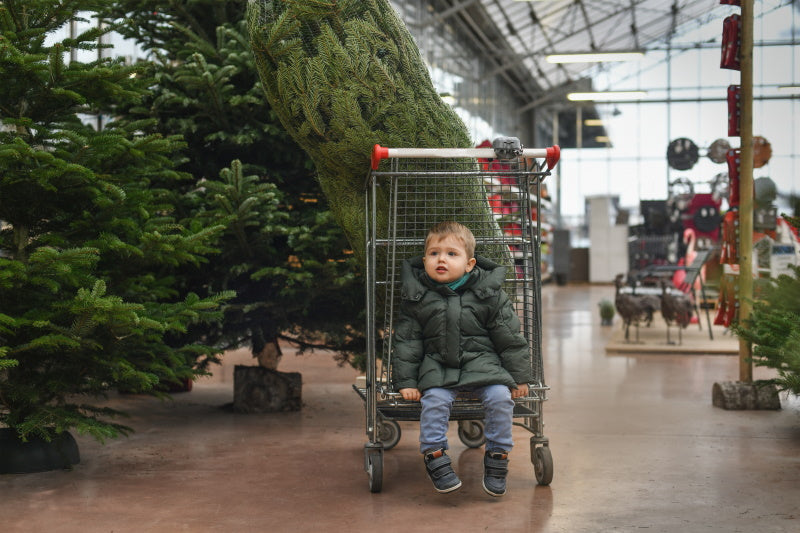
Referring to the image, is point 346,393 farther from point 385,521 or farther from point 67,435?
point 385,521

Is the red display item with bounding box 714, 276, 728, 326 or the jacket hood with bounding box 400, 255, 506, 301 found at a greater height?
the jacket hood with bounding box 400, 255, 506, 301

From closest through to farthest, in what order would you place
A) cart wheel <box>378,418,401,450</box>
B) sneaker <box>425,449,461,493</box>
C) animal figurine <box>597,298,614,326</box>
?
sneaker <box>425,449,461,493</box>
cart wheel <box>378,418,401,450</box>
animal figurine <box>597,298,614,326</box>

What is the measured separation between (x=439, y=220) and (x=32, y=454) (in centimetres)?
243

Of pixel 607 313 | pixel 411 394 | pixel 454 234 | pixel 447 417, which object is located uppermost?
pixel 454 234

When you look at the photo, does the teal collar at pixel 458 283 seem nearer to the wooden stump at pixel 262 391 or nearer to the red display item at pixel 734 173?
the wooden stump at pixel 262 391

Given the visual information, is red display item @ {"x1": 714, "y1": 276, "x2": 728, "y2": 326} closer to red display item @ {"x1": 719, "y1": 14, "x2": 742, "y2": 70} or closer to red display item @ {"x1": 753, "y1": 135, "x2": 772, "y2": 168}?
red display item @ {"x1": 753, "y1": 135, "x2": 772, "y2": 168}

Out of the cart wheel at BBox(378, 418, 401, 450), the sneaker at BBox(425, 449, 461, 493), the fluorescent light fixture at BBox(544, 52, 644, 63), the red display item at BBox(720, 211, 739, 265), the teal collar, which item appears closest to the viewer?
the sneaker at BBox(425, 449, 461, 493)

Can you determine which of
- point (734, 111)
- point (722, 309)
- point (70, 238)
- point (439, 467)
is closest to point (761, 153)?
point (722, 309)

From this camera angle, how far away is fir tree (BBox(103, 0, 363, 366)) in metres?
5.69

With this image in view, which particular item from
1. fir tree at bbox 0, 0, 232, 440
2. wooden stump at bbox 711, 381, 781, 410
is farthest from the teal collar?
wooden stump at bbox 711, 381, 781, 410

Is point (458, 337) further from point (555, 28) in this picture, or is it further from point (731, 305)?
point (555, 28)

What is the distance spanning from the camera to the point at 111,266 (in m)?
4.67

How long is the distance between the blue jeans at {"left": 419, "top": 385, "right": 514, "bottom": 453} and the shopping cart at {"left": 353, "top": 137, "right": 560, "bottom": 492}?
15 cm

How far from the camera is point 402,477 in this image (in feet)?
14.6
